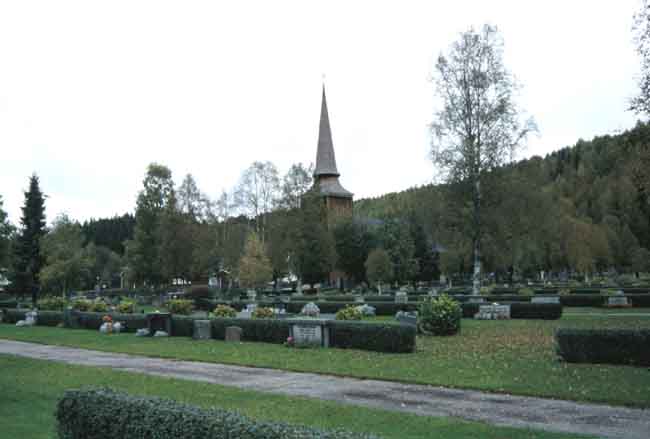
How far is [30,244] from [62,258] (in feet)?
33.9

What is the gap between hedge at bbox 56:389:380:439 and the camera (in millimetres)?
4688

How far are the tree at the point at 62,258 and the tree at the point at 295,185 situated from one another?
2024cm

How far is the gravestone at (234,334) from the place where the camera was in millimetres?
21594

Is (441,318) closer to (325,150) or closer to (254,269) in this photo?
(254,269)

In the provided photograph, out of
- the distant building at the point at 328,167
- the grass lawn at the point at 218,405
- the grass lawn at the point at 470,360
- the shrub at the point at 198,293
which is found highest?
the distant building at the point at 328,167

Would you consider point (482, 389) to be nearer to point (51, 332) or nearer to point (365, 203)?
point (51, 332)

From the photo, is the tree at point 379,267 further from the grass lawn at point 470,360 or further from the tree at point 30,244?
the tree at point 30,244

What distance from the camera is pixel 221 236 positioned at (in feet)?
221

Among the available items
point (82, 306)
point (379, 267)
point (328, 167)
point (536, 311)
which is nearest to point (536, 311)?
point (536, 311)

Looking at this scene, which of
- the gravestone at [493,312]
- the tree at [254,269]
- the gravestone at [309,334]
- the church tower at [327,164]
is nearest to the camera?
the gravestone at [309,334]

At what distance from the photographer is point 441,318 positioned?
2105 centimetres

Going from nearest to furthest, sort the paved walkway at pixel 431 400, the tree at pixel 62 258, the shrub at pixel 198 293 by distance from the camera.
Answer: the paved walkway at pixel 431 400, the shrub at pixel 198 293, the tree at pixel 62 258

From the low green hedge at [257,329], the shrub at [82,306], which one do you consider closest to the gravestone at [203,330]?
the low green hedge at [257,329]

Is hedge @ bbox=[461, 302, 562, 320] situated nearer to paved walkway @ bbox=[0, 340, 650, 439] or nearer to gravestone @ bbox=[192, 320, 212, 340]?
gravestone @ bbox=[192, 320, 212, 340]
